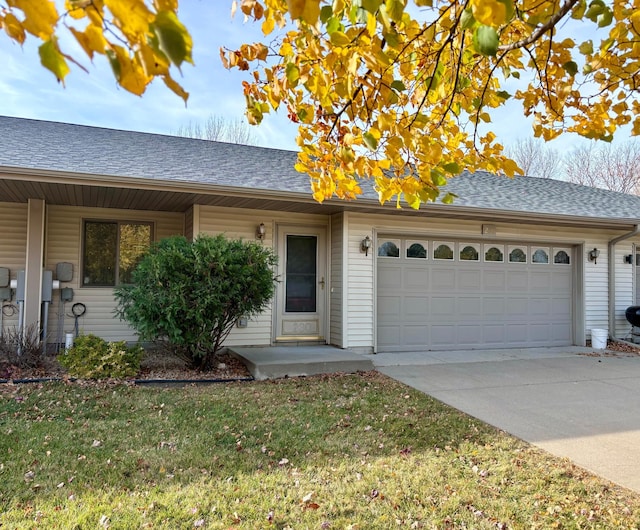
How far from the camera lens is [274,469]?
3430 mm

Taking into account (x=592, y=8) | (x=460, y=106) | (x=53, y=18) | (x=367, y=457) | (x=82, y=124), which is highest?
(x=82, y=124)

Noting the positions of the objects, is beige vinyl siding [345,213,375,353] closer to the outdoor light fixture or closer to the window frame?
the outdoor light fixture

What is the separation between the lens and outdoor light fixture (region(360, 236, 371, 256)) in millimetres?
8031

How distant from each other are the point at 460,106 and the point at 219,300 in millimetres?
3799

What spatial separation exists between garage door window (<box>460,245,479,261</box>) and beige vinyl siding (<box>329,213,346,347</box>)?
249 centimetres

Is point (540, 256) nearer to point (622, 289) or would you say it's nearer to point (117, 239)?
point (622, 289)

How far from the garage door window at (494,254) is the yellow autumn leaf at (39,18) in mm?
8860

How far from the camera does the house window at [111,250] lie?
26.6 feet

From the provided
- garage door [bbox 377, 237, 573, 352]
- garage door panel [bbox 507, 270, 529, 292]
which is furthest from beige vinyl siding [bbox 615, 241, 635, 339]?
garage door panel [bbox 507, 270, 529, 292]

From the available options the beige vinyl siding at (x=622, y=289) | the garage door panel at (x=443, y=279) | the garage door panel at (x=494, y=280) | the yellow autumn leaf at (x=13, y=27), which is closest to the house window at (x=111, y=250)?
the garage door panel at (x=443, y=279)

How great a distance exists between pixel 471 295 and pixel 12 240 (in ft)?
26.3

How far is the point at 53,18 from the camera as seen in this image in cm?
113

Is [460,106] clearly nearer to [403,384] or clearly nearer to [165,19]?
[165,19]

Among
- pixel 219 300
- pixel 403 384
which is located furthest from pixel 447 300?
pixel 219 300
